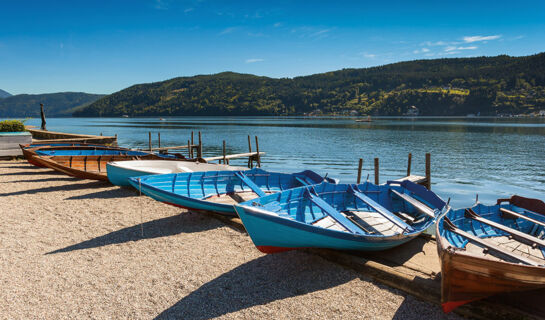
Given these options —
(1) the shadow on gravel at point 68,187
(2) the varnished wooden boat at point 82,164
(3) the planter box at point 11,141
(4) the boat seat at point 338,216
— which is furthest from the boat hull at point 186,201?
(3) the planter box at point 11,141

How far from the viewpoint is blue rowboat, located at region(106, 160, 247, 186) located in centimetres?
1069

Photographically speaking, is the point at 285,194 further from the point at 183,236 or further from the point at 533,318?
the point at 533,318

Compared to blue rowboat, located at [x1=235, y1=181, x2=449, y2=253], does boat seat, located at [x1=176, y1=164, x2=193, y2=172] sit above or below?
above

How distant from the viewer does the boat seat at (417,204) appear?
7264 mm

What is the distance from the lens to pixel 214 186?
9.39 m

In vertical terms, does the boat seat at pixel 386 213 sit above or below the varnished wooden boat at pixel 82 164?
below

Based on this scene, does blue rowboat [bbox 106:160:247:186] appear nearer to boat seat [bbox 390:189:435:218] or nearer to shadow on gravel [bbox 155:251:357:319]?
shadow on gravel [bbox 155:251:357:319]

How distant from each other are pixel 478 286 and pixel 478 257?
0.50 metres

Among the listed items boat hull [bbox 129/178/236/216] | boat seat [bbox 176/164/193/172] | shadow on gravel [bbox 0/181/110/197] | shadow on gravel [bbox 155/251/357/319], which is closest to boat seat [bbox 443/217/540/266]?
shadow on gravel [bbox 155/251/357/319]

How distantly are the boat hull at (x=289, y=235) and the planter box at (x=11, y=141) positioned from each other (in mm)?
18559

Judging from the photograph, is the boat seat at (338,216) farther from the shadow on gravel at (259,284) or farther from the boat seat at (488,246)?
the boat seat at (488,246)

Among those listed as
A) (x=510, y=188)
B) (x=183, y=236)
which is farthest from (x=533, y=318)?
(x=510, y=188)

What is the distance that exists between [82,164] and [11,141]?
333 inches

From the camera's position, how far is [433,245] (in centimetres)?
688
